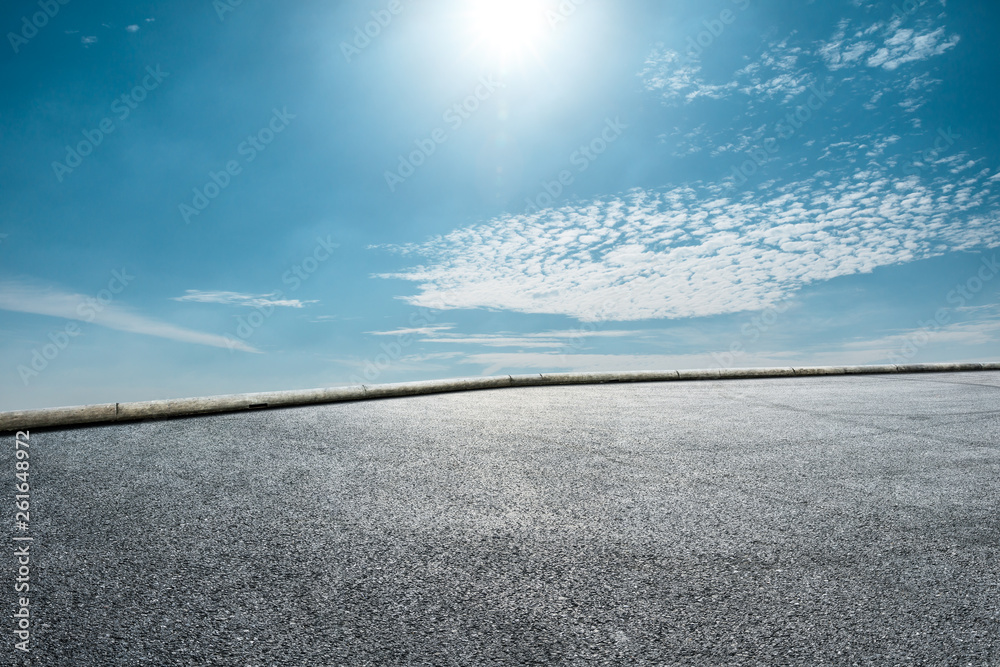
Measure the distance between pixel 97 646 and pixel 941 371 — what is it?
51.9 ft

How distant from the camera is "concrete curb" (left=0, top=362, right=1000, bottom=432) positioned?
242 inches

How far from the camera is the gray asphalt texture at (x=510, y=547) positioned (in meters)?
2.24

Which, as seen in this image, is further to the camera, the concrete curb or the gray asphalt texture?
the concrete curb

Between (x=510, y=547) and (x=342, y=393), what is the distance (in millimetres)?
5376

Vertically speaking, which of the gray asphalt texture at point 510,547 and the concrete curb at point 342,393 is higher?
the concrete curb at point 342,393

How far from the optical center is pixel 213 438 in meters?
5.64

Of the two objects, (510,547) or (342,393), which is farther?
(342,393)

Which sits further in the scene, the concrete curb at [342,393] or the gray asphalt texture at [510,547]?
the concrete curb at [342,393]

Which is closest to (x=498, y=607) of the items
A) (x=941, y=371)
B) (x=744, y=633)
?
(x=744, y=633)

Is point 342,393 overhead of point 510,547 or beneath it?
overhead

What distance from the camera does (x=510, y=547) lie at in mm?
3014

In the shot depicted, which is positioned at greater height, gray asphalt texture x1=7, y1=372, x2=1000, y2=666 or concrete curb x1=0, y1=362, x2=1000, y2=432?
concrete curb x1=0, y1=362, x2=1000, y2=432

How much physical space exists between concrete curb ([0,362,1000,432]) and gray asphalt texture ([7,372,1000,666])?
1.15ft

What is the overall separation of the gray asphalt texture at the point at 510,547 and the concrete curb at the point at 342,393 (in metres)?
0.35
